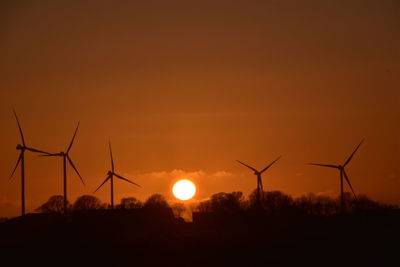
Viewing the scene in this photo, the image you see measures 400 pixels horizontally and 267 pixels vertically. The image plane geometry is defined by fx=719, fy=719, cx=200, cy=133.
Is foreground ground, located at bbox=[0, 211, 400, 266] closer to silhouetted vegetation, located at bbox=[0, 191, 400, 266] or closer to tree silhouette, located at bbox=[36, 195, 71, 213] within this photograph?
silhouetted vegetation, located at bbox=[0, 191, 400, 266]

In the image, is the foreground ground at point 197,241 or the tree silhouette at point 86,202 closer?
the foreground ground at point 197,241

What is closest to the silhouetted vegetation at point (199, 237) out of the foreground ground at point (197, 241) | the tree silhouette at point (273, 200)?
the foreground ground at point (197, 241)

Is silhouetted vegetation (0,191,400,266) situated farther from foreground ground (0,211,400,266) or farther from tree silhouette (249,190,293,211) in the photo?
tree silhouette (249,190,293,211)

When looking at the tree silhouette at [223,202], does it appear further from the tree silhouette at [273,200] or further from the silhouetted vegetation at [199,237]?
the silhouetted vegetation at [199,237]

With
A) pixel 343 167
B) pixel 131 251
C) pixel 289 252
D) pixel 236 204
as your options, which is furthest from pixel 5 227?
pixel 236 204

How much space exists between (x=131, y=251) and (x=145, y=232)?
17.9 m

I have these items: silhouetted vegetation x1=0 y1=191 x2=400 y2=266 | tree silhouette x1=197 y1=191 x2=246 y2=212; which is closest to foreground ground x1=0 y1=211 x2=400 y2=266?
silhouetted vegetation x1=0 y1=191 x2=400 y2=266

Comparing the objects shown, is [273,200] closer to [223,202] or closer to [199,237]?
[223,202]

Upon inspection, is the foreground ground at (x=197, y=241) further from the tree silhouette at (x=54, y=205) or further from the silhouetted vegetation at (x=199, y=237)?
the tree silhouette at (x=54, y=205)

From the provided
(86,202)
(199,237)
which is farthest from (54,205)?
(199,237)

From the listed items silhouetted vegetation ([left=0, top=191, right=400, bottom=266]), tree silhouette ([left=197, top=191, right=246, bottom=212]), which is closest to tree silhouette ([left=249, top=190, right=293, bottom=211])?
tree silhouette ([left=197, top=191, right=246, bottom=212])

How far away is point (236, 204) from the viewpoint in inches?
6929

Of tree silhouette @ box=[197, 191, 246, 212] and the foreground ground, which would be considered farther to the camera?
tree silhouette @ box=[197, 191, 246, 212]

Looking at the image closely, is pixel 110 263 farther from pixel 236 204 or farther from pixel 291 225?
pixel 236 204
